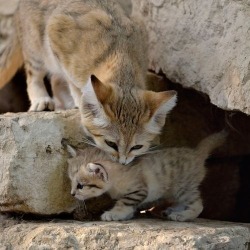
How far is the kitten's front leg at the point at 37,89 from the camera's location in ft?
16.3

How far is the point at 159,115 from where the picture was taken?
4.10 metres

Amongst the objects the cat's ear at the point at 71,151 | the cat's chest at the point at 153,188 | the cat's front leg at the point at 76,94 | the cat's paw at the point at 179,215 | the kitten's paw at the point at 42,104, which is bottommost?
the cat's paw at the point at 179,215

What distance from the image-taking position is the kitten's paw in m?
4.92

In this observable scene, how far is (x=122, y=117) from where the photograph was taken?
399 cm

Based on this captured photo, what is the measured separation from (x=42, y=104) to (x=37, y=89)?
201 millimetres

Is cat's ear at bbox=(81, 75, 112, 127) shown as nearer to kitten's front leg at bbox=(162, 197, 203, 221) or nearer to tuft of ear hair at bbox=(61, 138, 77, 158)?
tuft of ear hair at bbox=(61, 138, 77, 158)

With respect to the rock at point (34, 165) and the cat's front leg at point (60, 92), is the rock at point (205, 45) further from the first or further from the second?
the rock at point (34, 165)

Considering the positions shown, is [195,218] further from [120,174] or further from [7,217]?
[7,217]

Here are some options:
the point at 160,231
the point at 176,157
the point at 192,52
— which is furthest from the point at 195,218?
the point at 192,52

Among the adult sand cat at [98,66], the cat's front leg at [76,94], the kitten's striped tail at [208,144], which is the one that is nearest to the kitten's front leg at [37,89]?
the adult sand cat at [98,66]

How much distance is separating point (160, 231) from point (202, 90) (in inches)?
45.9

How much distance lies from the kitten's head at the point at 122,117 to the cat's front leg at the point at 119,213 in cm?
27

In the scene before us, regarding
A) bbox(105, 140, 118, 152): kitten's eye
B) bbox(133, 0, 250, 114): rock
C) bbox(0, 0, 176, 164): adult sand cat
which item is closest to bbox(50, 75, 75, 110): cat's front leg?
bbox(0, 0, 176, 164): adult sand cat

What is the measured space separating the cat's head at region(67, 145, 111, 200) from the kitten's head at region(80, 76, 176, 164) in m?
0.13
